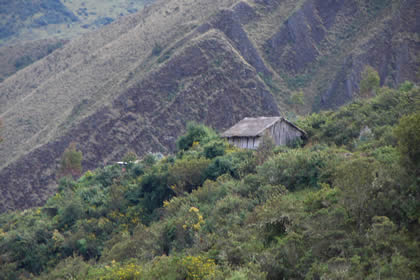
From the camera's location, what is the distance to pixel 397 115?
21953 millimetres

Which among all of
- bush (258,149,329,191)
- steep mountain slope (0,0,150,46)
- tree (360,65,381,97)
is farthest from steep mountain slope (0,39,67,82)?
bush (258,149,329,191)

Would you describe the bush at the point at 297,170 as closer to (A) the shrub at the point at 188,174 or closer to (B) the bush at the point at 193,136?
(A) the shrub at the point at 188,174

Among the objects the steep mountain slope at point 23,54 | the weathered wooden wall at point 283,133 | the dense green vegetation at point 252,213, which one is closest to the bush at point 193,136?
the dense green vegetation at point 252,213

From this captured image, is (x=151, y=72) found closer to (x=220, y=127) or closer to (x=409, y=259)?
(x=220, y=127)

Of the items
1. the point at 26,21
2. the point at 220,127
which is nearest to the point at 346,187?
the point at 220,127

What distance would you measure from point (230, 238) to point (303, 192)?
4.13m

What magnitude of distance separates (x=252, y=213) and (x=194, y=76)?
37.1m

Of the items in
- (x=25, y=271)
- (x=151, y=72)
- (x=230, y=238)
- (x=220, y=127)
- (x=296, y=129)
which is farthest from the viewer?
(x=151, y=72)

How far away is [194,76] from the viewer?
50.4m

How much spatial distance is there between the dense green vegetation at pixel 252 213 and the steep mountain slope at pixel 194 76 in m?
13.9

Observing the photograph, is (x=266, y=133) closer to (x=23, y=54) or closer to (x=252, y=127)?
(x=252, y=127)

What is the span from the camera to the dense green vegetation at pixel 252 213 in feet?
34.1

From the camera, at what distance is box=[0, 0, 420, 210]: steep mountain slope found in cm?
4631

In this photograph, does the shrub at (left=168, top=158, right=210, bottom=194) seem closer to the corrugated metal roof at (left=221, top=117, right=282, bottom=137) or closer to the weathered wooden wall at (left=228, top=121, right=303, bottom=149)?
A: the weathered wooden wall at (left=228, top=121, right=303, bottom=149)
